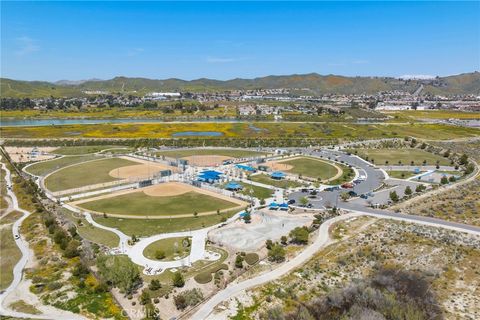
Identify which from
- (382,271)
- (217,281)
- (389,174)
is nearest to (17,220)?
(217,281)

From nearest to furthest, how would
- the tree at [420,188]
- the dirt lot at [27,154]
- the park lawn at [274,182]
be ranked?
the tree at [420,188], the park lawn at [274,182], the dirt lot at [27,154]

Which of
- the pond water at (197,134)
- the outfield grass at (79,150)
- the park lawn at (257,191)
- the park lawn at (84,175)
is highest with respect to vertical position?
the pond water at (197,134)

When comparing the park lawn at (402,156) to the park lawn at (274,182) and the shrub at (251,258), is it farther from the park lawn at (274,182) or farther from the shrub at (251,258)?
the shrub at (251,258)

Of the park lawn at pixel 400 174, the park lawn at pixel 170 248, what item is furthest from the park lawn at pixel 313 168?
the park lawn at pixel 170 248

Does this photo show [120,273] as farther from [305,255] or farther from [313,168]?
[313,168]

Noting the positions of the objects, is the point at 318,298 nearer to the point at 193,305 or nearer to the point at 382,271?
the point at 382,271

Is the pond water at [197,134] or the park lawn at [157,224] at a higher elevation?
the pond water at [197,134]

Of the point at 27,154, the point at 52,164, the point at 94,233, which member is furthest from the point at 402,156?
the point at 27,154

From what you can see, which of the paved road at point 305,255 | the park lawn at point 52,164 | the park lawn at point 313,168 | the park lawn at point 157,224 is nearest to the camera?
the paved road at point 305,255
